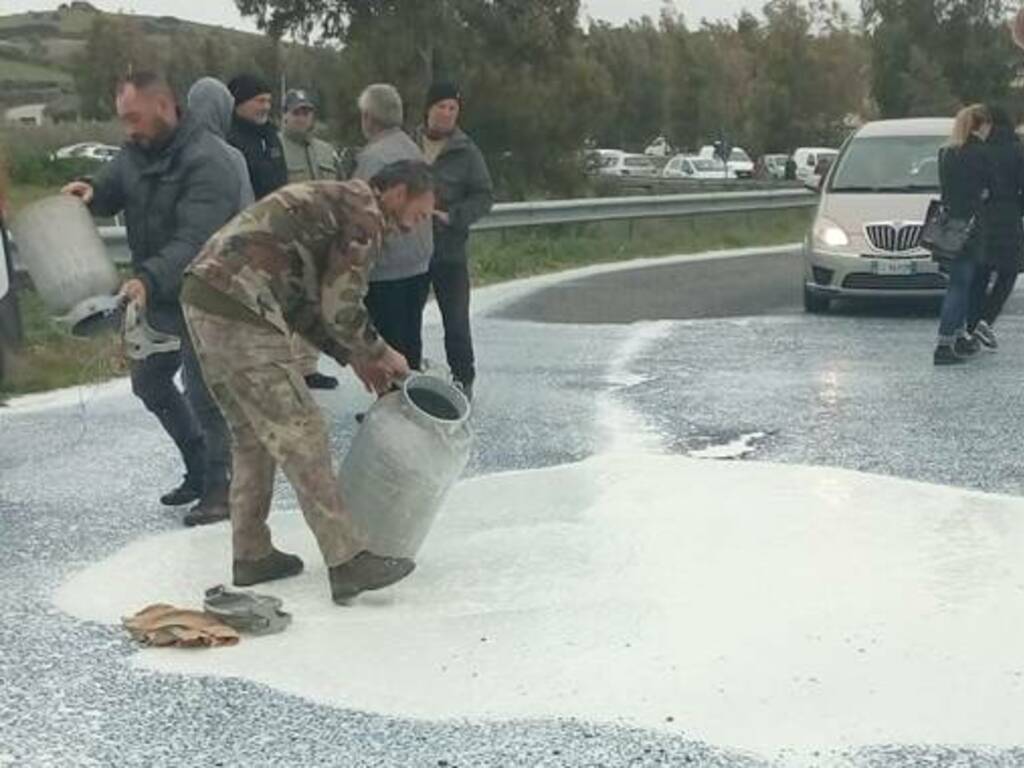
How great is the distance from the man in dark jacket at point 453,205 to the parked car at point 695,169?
156ft

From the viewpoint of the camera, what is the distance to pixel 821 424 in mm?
8297

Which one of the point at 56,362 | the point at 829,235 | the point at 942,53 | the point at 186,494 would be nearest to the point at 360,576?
the point at 186,494

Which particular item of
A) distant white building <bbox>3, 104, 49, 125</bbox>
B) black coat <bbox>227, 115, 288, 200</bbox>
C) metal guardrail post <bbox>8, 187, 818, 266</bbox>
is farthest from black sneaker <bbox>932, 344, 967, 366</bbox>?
distant white building <bbox>3, 104, 49, 125</bbox>

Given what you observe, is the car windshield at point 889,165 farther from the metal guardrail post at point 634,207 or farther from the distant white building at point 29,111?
the distant white building at point 29,111

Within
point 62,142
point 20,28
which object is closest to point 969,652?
point 62,142

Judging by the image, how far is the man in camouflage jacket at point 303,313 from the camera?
5.18 meters

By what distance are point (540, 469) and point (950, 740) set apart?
10.8 feet

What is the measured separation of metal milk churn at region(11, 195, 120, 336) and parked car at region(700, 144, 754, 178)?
53111mm

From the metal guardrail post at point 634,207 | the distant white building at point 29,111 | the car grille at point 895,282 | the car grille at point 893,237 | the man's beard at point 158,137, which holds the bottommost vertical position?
the distant white building at point 29,111

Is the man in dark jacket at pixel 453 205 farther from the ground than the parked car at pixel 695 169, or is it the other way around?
the man in dark jacket at pixel 453 205

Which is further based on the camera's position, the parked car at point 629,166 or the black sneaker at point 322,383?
the parked car at point 629,166

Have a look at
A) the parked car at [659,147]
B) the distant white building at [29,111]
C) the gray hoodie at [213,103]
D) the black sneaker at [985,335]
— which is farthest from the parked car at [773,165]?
the distant white building at [29,111]

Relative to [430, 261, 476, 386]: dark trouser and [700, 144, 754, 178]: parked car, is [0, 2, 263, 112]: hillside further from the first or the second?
[430, 261, 476, 386]: dark trouser

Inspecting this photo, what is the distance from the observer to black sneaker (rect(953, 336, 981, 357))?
10766 millimetres
